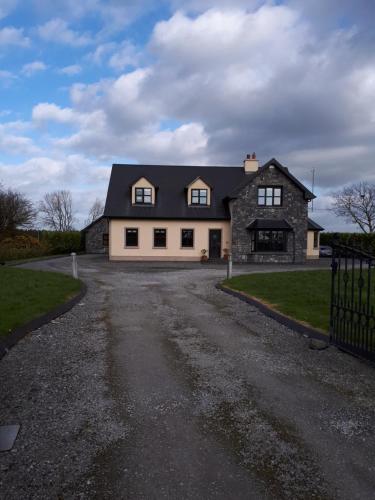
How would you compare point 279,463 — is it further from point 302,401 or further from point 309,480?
point 302,401

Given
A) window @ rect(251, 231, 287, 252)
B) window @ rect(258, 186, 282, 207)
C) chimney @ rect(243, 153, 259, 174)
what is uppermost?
chimney @ rect(243, 153, 259, 174)

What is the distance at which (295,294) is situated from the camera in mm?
11781

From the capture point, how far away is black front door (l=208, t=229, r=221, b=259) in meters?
31.1

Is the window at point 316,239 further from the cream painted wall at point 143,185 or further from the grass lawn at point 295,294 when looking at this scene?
the grass lawn at point 295,294

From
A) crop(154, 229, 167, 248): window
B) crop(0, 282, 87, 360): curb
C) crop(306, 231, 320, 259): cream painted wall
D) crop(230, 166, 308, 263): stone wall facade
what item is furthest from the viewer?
crop(306, 231, 320, 259): cream painted wall

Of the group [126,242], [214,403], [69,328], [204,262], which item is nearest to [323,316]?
[214,403]

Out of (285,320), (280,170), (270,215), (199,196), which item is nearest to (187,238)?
(199,196)

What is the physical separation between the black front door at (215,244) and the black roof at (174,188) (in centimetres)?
128

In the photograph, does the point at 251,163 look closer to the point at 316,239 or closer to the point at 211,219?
the point at 211,219

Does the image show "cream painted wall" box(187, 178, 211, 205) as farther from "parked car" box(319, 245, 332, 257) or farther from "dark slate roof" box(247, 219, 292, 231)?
"parked car" box(319, 245, 332, 257)

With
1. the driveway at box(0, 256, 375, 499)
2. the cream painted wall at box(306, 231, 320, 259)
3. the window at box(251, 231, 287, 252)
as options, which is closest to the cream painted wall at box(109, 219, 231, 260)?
the window at box(251, 231, 287, 252)

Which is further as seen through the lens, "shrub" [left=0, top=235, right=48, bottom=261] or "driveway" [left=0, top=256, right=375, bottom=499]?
"shrub" [left=0, top=235, right=48, bottom=261]

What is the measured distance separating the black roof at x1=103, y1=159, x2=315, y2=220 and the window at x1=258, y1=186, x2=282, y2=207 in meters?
1.42

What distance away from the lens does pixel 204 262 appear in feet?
96.9
